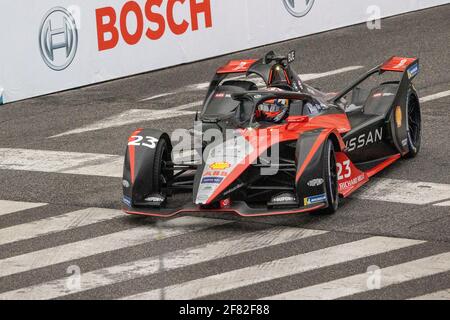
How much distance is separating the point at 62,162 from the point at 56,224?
9.20 ft

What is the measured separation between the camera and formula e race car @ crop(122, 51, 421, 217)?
11938 mm

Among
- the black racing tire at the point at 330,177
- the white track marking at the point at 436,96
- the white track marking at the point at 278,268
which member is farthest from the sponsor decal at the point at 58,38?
the white track marking at the point at 278,268

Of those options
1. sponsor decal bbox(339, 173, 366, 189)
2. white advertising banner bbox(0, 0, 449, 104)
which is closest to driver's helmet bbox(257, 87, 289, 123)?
sponsor decal bbox(339, 173, 366, 189)

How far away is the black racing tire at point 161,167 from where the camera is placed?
1246cm

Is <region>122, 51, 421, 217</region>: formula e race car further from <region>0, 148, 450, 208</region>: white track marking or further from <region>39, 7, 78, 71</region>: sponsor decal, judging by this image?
<region>39, 7, 78, 71</region>: sponsor decal

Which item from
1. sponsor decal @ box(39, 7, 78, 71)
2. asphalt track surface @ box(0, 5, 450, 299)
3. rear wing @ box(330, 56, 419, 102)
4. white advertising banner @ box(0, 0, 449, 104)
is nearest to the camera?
asphalt track surface @ box(0, 5, 450, 299)

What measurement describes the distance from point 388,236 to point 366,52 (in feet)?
34.0

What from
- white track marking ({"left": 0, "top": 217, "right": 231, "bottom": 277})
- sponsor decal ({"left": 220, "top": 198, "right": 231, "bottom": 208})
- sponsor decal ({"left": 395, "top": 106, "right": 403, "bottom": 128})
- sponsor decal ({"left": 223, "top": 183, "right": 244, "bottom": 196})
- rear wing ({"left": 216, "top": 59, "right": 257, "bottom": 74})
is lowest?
white track marking ({"left": 0, "top": 217, "right": 231, "bottom": 277})

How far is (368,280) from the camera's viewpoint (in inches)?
404

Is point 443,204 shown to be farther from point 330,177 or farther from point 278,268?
point 278,268

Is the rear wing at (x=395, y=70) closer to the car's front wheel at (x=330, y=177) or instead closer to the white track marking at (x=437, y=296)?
the car's front wheel at (x=330, y=177)

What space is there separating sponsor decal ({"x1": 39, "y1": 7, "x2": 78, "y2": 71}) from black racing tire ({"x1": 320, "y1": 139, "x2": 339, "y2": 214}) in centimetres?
805

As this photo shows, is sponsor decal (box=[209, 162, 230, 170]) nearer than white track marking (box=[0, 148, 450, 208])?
Yes

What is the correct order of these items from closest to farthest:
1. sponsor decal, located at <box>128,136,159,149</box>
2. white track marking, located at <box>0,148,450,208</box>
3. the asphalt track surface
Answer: the asphalt track surface
sponsor decal, located at <box>128,136,159,149</box>
white track marking, located at <box>0,148,450,208</box>
